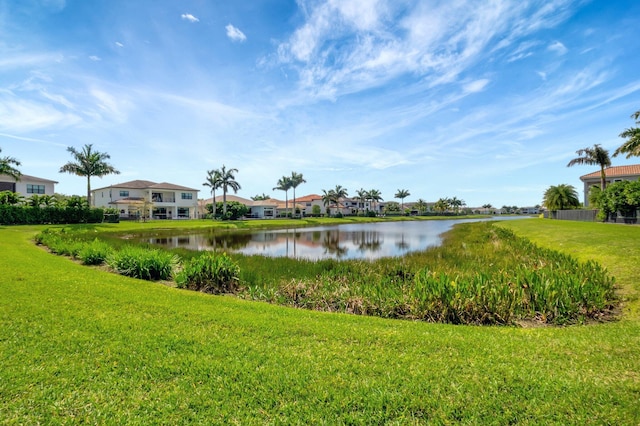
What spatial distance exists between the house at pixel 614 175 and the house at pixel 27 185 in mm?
89171

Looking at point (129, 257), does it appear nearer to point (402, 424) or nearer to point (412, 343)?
point (412, 343)

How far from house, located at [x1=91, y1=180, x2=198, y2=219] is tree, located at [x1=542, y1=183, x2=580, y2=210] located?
211 ft

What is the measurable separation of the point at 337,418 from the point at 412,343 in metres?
2.15

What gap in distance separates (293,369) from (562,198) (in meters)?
61.5

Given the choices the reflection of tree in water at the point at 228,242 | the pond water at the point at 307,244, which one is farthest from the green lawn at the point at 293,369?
the reflection of tree in water at the point at 228,242

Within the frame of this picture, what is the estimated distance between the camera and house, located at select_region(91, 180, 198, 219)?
60.6 meters

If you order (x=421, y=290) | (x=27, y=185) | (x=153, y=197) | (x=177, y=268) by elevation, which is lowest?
(x=177, y=268)

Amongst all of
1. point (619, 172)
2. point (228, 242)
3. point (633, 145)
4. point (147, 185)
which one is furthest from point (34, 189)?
point (619, 172)

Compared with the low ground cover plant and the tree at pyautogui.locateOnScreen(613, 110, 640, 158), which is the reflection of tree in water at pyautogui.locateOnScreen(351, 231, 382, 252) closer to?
the low ground cover plant

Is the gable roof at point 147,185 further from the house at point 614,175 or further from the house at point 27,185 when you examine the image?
the house at point 614,175

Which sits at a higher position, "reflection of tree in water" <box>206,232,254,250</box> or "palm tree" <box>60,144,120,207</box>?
"palm tree" <box>60,144,120,207</box>

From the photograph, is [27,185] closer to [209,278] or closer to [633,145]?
[209,278]

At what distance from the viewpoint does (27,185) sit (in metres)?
53.2

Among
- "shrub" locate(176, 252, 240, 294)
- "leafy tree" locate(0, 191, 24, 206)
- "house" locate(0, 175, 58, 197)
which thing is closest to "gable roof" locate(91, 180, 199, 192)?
"house" locate(0, 175, 58, 197)
